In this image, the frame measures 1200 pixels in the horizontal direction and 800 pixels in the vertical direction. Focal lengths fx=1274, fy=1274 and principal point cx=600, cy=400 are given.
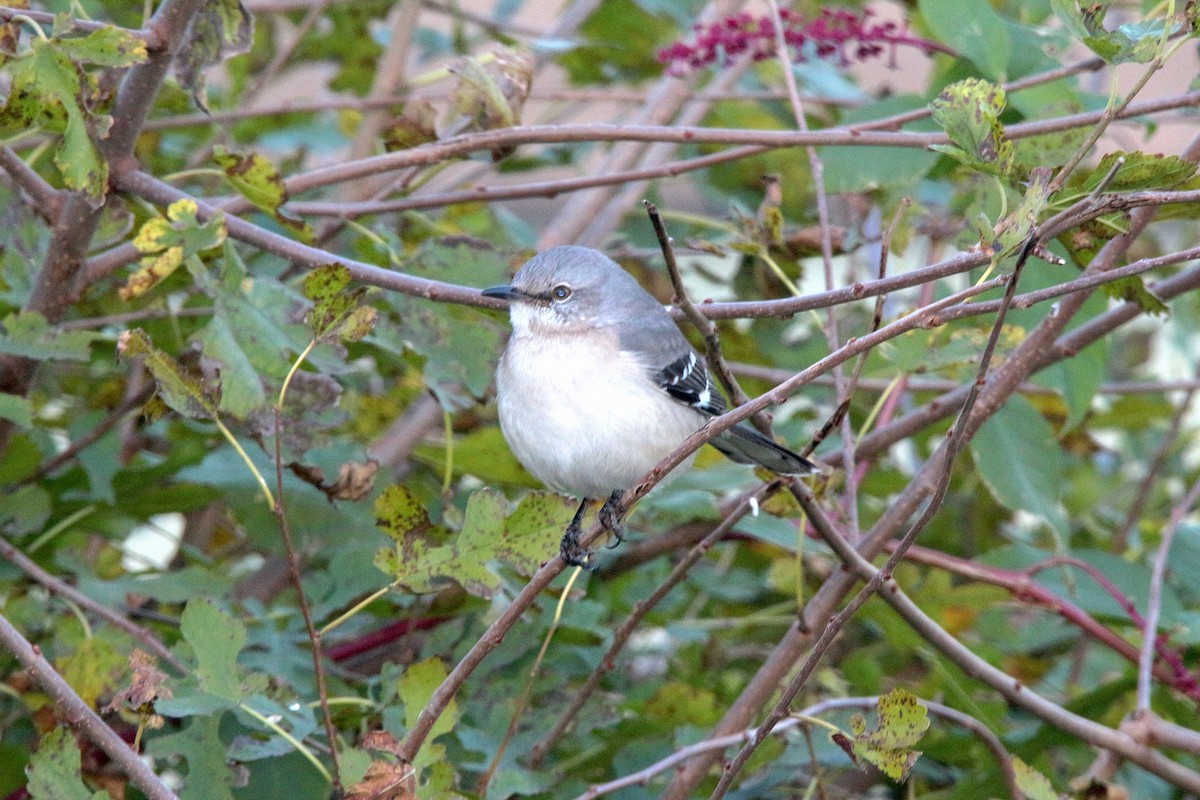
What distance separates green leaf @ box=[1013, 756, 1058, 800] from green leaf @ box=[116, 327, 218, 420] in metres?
1.42

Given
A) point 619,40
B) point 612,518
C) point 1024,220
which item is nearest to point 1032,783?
point 612,518

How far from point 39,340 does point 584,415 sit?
1076mm

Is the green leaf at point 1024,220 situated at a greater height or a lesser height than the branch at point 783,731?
Result: greater

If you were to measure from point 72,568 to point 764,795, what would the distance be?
162 centimetres

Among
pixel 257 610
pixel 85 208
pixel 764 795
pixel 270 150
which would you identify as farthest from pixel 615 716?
pixel 270 150

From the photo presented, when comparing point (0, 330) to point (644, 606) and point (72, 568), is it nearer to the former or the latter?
point (72, 568)

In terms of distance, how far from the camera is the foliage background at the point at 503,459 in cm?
203

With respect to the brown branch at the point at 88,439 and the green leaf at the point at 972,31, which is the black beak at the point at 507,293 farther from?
the green leaf at the point at 972,31

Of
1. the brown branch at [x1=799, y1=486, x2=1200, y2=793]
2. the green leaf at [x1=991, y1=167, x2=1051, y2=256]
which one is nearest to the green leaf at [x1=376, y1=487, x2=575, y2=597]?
the brown branch at [x1=799, y1=486, x2=1200, y2=793]

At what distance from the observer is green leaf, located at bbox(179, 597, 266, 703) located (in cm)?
199

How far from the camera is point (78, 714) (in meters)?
1.87

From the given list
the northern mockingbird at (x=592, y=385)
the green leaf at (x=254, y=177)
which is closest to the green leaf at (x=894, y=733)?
the northern mockingbird at (x=592, y=385)

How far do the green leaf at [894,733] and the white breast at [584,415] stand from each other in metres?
0.96

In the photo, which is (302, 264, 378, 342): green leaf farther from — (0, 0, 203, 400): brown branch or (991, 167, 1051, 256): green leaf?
(991, 167, 1051, 256): green leaf
